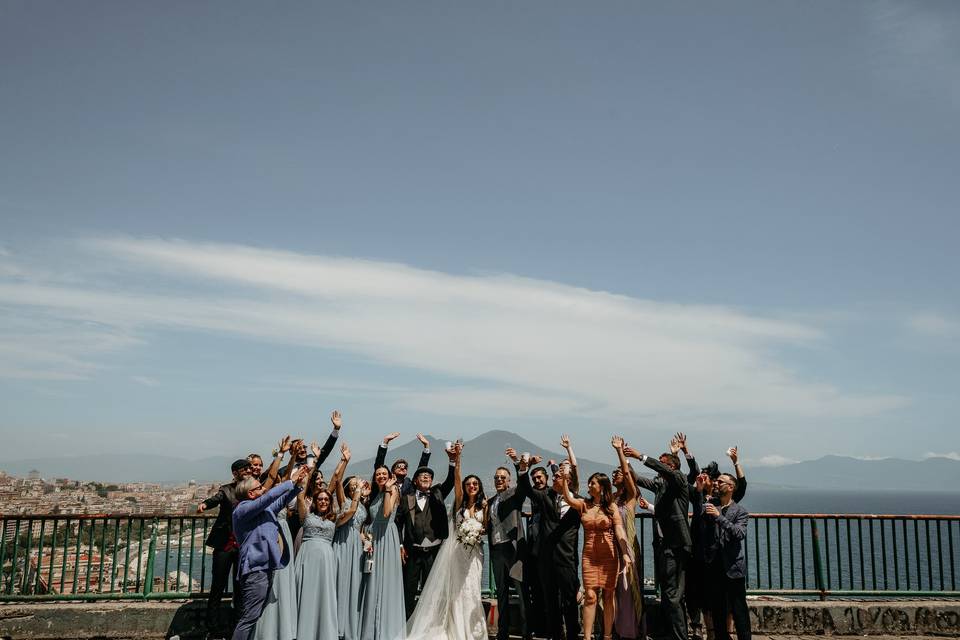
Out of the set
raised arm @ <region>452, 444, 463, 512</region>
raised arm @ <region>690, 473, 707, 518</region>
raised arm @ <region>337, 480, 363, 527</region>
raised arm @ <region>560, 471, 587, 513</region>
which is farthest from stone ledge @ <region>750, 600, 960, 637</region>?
raised arm @ <region>337, 480, 363, 527</region>

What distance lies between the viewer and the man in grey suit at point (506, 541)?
9031mm

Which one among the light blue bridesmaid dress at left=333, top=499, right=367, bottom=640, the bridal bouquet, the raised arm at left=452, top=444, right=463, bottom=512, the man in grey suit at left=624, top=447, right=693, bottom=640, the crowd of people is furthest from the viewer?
the raised arm at left=452, top=444, right=463, bottom=512

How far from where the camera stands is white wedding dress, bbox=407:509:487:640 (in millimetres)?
8875

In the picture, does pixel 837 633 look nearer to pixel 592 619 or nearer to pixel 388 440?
pixel 592 619

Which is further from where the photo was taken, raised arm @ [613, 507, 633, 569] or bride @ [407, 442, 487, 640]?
bride @ [407, 442, 487, 640]

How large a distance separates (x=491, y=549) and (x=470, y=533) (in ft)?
1.23

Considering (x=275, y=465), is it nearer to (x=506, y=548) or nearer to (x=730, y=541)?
(x=506, y=548)

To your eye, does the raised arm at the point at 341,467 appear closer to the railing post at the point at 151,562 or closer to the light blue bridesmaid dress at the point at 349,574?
the light blue bridesmaid dress at the point at 349,574

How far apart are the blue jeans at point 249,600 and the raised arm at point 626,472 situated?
13.4 feet

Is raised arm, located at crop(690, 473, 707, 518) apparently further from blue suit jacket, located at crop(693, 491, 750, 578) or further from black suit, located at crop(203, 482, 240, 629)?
black suit, located at crop(203, 482, 240, 629)

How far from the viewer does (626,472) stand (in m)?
8.67

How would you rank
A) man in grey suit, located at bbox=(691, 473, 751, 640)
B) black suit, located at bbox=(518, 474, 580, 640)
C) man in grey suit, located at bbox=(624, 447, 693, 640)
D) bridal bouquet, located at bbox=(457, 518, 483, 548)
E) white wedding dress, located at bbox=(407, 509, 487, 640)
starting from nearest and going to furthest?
man in grey suit, located at bbox=(691, 473, 751, 640) → man in grey suit, located at bbox=(624, 447, 693, 640) → black suit, located at bbox=(518, 474, 580, 640) → white wedding dress, located at bbox=(407, 509, 487, 640) → bridal bouquet, located at bbox=(457, 518, 483, 548)

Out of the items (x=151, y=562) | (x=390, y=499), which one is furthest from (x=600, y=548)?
(x=151, y=562)

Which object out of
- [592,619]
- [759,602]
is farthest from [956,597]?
[592,619]
